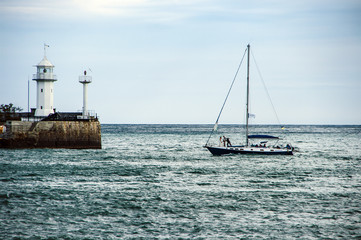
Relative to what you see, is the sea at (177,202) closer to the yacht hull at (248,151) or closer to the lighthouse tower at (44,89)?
the yacht hull at (248,151)

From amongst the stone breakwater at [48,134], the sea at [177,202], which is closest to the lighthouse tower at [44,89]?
the stone breakwater at [48,134]

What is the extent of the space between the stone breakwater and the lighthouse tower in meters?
6.02

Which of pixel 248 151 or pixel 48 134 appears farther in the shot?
pixel 48 134

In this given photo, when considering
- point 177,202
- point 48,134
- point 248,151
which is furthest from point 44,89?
point 177,202

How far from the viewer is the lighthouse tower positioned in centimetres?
5191

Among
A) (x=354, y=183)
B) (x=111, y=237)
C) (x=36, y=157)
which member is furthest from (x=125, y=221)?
(x=36, y=157)

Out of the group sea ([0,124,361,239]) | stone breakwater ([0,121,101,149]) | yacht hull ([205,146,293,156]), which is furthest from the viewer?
stone breakwater ([0,121,101,149])

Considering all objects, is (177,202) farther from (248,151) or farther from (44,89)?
(44,89)

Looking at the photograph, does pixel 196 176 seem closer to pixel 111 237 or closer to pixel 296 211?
pixel 296 211

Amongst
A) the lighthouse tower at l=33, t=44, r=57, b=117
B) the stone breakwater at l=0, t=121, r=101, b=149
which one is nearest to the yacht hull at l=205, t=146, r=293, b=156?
the stone breakwater at l=0, t=121, r=101, b=149

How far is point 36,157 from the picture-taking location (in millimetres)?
40781

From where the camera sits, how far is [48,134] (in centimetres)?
4584

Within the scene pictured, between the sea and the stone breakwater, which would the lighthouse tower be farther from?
the sea

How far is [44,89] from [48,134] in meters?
8.30
